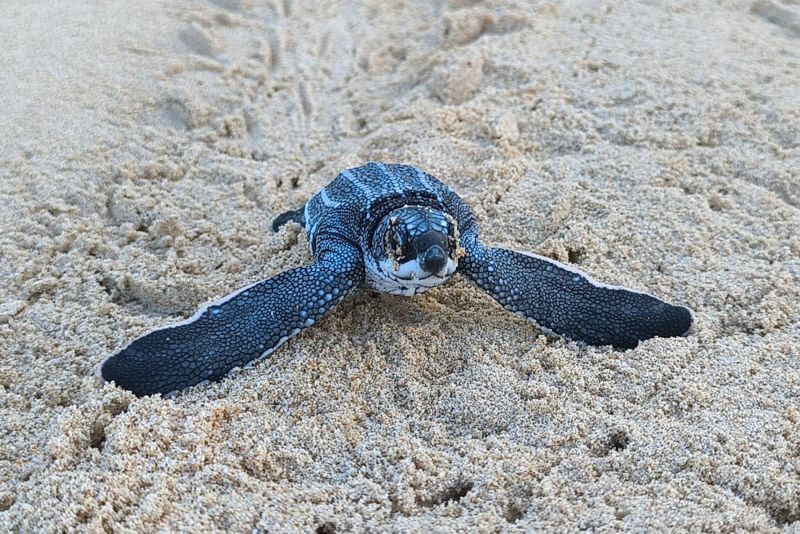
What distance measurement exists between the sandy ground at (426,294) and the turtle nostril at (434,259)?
0.34m

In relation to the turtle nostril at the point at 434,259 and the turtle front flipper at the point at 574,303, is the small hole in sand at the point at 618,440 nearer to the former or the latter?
the turtle front flipper at the point at 574,303

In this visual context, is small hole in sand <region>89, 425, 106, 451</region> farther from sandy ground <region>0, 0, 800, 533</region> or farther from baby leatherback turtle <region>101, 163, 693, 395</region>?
baby leatherback turtle <region>101, 163, 693, 395</region>

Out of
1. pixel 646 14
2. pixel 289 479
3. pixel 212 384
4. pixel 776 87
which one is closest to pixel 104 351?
pixel 212 384

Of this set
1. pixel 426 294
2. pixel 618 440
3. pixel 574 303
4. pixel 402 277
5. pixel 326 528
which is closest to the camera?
pixel 326 528

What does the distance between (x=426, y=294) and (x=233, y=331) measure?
688 millimetres

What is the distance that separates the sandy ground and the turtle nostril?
0.34m

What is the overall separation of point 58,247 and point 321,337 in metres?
1.10

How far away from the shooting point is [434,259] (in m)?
1.93

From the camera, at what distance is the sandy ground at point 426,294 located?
66.2 inches

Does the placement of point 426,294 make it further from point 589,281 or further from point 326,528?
point 326,528

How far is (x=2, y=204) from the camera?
2760mm

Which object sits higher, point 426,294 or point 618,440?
point 618,440

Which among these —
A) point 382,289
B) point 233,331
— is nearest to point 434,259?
point 382,289

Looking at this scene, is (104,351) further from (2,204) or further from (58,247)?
(2,204)
